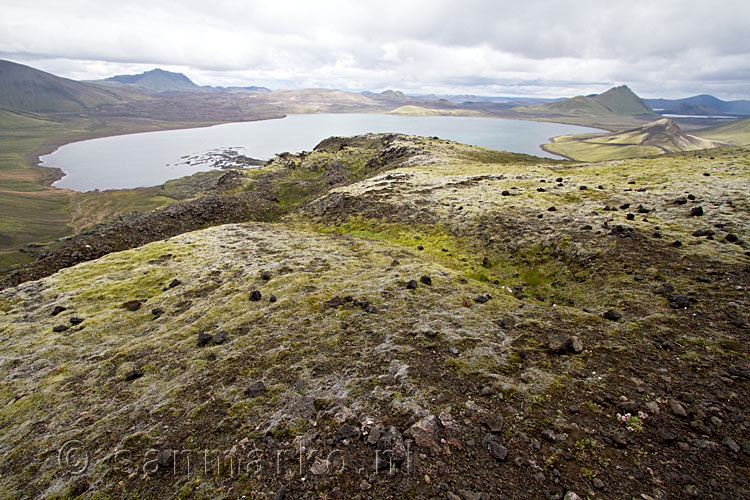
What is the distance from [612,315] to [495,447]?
9.33 metres

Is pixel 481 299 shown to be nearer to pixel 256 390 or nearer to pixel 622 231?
pixel 256 390

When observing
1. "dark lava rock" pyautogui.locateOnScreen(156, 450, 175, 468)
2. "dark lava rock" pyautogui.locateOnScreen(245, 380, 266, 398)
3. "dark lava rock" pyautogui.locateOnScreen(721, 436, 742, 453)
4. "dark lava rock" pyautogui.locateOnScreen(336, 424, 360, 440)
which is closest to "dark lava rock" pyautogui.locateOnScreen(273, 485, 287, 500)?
"dark lava rock" pyautogui.locateOnScreen(336, 424, 360, 440)

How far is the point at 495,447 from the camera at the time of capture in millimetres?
8375

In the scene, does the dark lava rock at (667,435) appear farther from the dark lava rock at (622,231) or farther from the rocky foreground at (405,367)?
the dark lava rock at (622,231)

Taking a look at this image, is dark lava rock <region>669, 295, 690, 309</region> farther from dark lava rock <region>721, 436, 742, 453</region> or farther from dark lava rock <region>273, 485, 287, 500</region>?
dark lava rock <region>273, 485, 287, 500</region>

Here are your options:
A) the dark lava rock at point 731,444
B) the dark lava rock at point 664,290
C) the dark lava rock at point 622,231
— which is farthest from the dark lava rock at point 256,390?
the dark lava rock at point 622,231

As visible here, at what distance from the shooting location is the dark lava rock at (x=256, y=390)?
11.2 meters

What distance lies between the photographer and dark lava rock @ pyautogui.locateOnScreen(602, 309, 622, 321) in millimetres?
13797

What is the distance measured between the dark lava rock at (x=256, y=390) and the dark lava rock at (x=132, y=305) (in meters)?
12.7

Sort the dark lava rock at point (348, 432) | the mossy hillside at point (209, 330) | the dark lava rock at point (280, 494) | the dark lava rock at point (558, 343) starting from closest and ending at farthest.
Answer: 1. the dark lava rock at point (280, 494)
2. the dark lava rock at point (348, 432)
3. the mossy hillside at point (209, 330)
4. the dark lava rock at point (558, 343)

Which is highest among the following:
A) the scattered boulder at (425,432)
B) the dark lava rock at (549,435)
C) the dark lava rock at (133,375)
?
the dark lava rock at (549,435)

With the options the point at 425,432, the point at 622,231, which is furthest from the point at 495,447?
→ the point at 622,231

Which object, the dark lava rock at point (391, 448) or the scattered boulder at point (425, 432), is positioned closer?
the dark lava rock at point (391, 448)

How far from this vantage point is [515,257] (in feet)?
78.6
